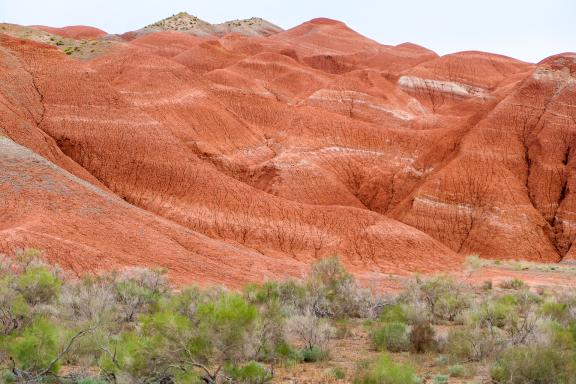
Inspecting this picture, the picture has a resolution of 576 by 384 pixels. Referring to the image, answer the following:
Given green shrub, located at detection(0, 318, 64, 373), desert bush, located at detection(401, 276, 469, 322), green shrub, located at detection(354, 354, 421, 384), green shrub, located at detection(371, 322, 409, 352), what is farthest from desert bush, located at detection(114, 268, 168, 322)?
green shrub, located at detection(354, 354, 421, 384)

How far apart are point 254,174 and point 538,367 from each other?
49146mm

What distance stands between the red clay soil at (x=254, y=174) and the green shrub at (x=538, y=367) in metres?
22.6

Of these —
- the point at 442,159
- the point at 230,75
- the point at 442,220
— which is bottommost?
the point at 442,220

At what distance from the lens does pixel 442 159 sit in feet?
229

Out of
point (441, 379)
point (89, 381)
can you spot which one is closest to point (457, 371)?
point (441, 379)

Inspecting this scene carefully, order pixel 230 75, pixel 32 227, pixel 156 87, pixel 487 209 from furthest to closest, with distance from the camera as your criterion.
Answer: pixel 230 75 → pixel 156 87 → pixel 487 209 → pixel 32 227

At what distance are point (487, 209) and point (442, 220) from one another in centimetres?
379

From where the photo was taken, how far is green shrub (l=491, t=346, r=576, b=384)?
15.7 metres

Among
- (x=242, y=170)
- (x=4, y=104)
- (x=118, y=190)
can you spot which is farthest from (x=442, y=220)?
(x=4, y=104)

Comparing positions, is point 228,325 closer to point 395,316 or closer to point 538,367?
point 538,367

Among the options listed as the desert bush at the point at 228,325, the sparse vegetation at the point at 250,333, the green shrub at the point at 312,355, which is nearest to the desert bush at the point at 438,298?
the sparse vegetation at the point at 250,333

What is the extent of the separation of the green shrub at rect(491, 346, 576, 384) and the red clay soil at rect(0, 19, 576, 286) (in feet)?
74.0

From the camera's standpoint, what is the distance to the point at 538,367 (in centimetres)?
1580

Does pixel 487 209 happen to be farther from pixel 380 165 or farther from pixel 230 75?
pixel 230 75
